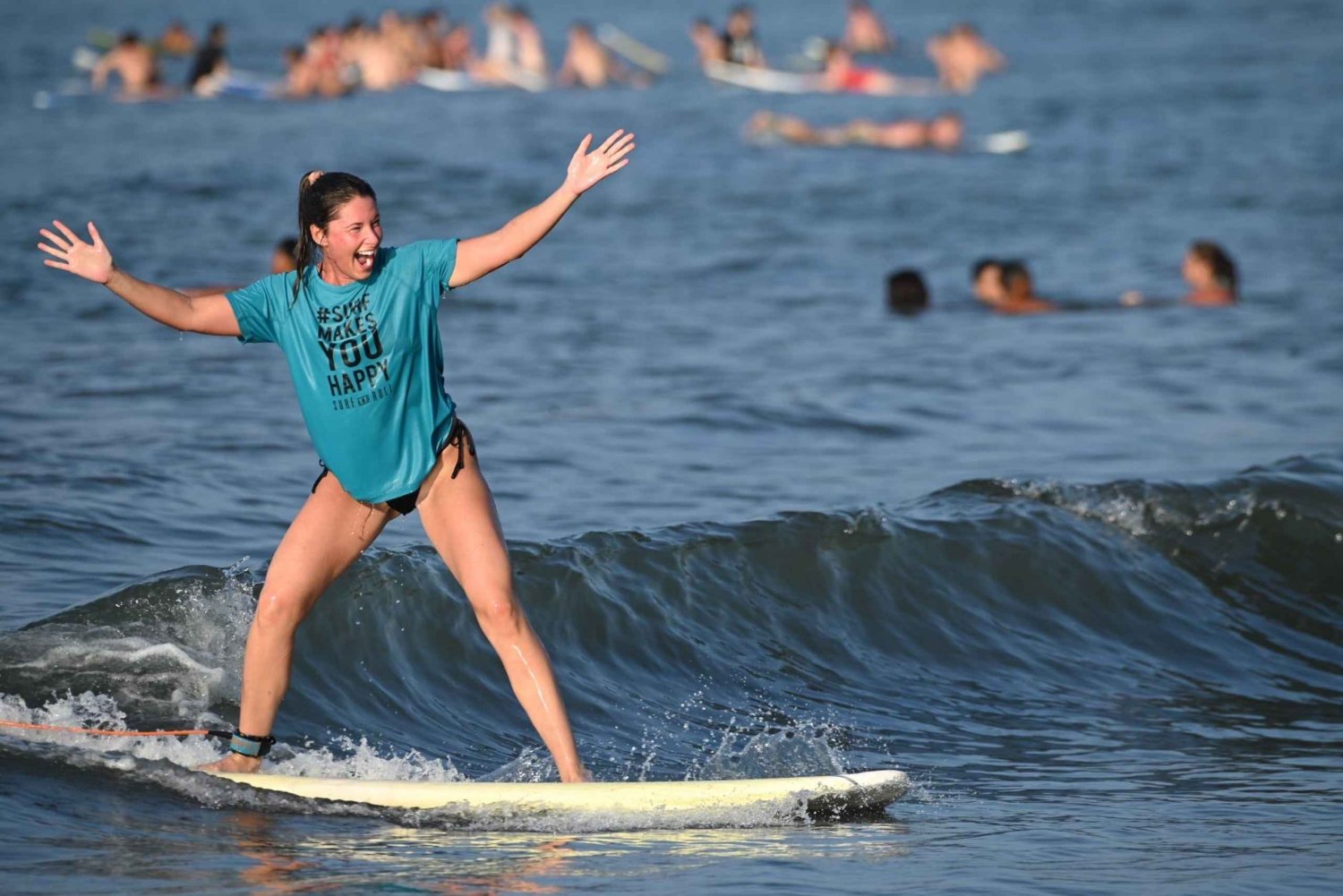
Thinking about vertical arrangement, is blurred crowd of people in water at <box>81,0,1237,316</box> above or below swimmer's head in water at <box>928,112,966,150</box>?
above

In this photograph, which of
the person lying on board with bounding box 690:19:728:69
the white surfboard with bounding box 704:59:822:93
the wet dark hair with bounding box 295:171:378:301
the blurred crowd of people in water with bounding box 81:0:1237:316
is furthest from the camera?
the person lying on board with bounding box 690:19:728:69

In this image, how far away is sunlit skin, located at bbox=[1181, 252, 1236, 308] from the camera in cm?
1631

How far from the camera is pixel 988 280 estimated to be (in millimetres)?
16297

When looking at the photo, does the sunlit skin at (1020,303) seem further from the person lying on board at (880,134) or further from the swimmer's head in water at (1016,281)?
the person lying on board at (880,134)

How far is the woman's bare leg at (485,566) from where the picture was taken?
5285 millimetres

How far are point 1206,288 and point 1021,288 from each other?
70.0 inches

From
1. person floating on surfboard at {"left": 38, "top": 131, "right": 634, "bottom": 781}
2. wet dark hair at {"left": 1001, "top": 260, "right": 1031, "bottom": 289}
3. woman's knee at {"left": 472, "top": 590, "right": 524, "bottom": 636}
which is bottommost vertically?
woman's knee at {"left": 472, "top": 590, "right": 524, "bottom": 636}

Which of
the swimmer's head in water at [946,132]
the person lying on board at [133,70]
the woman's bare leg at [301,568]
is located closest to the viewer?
the woman's bare leg at [301,568]

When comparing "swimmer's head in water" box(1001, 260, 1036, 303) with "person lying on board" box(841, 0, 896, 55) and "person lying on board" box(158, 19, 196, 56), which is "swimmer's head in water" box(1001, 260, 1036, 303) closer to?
"person lying on board" box(158, 19, 196, 56)

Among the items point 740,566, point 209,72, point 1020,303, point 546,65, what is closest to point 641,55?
point 546,65

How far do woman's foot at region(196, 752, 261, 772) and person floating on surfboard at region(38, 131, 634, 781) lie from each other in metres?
0.45

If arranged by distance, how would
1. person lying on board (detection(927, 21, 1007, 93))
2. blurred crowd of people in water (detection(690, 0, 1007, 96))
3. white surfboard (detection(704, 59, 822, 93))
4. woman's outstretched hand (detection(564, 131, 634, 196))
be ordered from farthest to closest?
white surfboard (detection(704, 59, 822, 93)) → blurred crowd of people in water (detection(690, 0, 1007, 96)) → person lying on board (detection(927, 21, 1007, 93)) → woman's outstretched hand (detection(564, 131, 634, 196))

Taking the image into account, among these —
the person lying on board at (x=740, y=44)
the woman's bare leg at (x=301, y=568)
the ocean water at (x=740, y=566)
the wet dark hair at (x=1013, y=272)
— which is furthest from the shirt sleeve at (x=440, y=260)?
the person lying on board at (x=740, y=44)

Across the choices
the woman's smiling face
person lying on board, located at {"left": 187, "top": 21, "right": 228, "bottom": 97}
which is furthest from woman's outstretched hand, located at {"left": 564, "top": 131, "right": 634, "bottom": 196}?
person lying on board, located at {"left": 187, "top": 21, "right": 228, "bottom": 97}
